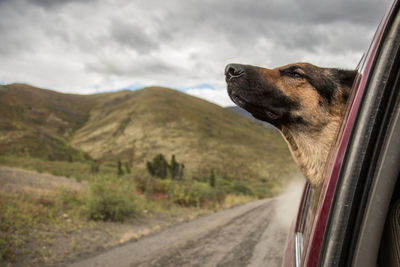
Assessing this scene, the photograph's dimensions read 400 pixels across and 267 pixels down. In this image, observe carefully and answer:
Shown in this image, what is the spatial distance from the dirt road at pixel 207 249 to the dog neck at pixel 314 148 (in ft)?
11.2

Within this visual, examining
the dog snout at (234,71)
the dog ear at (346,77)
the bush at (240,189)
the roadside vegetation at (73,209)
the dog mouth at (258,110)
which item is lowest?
the roadside vegetation at (73,209)

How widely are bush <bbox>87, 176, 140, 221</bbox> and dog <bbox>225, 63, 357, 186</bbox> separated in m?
8.45

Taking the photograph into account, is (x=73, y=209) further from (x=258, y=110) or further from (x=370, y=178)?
(x=370, y=178)

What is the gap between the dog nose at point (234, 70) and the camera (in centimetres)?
225

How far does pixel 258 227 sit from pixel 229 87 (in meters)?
6.63

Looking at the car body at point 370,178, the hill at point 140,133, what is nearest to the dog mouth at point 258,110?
the car body at point 370,178

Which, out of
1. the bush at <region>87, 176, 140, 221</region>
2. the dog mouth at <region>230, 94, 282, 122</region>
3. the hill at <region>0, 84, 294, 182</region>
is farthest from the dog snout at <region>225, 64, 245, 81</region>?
the hill at <region>0, 84, 294, 182</region>

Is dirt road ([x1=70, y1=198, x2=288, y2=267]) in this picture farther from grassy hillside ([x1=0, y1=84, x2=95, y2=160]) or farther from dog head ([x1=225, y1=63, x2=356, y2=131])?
grassy hillside ([x1=0, y1=84, x2=95, y2=160])

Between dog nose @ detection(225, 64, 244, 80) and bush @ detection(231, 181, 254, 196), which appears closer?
dog nose @ detection(225, 64, 244, 80)

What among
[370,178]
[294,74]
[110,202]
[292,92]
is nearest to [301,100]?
[292,92]

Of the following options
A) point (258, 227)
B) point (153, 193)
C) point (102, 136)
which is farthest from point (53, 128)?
point (258, 227)

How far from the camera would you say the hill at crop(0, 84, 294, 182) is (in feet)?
174

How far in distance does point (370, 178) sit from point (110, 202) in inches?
389

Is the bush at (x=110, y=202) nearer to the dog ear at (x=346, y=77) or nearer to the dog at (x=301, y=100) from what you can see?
the dog at (x=301, y=100)
